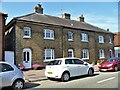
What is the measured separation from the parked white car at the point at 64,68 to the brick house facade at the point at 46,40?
872 centimetres

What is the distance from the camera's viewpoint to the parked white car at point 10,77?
9.83m

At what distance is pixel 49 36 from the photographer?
25797 mm

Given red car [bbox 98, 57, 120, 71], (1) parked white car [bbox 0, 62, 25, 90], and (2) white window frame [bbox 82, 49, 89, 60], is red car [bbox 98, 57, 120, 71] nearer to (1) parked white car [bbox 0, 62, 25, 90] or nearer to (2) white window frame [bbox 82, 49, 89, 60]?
(2) white window frame [bbox 82, 49, 89, 60]

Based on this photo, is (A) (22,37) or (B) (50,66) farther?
(A) (22,37)

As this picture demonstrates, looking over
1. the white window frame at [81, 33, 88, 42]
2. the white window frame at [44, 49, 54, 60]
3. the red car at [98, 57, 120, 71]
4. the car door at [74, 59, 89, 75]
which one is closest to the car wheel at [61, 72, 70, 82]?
the car door at [74, 59, 89, 75]

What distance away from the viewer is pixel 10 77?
10039 mm

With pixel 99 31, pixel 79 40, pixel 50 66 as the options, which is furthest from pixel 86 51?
pixel 50 66

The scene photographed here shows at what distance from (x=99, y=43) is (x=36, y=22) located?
14.0 meters

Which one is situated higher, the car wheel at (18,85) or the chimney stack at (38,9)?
the chimney stack at (38,9)

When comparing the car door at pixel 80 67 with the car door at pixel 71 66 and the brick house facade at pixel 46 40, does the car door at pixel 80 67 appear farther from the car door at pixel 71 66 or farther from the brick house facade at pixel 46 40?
the brick house facade at pixel 46 40

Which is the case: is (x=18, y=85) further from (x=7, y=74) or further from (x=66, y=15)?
(x=66, y=15)

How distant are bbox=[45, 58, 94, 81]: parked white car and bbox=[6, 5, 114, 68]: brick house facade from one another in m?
8.72

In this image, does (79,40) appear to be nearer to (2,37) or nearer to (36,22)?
(36,22)

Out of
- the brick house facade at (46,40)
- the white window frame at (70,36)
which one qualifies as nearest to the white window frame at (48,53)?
the brick house facade at (46,40)
